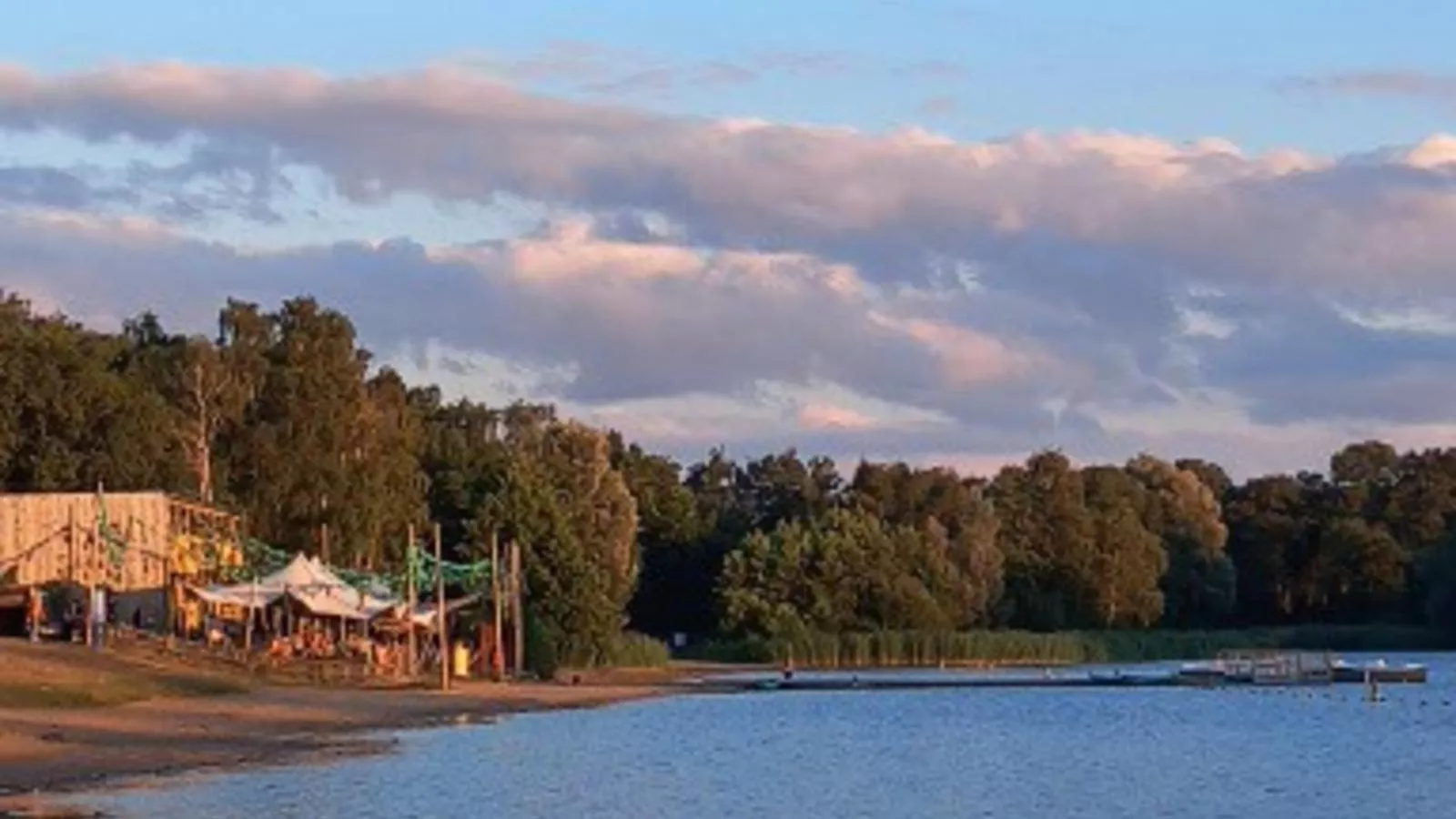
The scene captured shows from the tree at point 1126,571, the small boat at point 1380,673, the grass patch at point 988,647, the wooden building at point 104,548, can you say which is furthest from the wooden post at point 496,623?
the tree at point 1126,571

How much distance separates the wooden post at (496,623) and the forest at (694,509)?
5409 millimetres


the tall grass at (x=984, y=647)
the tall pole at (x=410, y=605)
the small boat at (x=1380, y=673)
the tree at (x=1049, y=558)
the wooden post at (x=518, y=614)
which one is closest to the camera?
the tall pole at (x=410, y=605)

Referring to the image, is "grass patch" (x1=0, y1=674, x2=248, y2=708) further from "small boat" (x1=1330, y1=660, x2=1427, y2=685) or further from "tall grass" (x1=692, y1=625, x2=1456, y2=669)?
"tall grass" (x1=692, y1=625, x2=1456, y2=669)

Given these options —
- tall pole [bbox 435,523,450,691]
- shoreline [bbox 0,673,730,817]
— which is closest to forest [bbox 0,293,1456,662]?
tall pole [bbox 435,523,450,691]

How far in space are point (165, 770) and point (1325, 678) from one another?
64277mm

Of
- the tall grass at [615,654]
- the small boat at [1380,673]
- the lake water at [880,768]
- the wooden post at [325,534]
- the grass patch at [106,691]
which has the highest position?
the wooden post at [325,534]

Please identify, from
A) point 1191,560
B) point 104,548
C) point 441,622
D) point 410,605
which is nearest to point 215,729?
point 104,548

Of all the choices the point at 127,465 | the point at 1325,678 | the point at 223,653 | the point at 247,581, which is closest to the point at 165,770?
the point at 223,653

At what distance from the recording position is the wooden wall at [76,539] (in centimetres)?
7738

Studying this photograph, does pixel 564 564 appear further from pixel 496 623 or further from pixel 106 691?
pixel 106 691

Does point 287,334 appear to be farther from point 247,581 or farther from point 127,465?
point 247,581

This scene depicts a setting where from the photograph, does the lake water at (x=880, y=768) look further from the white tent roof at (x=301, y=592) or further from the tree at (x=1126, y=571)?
the tree at (x=1126, y=571)

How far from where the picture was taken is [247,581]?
8119cm

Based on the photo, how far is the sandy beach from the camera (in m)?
40.9
